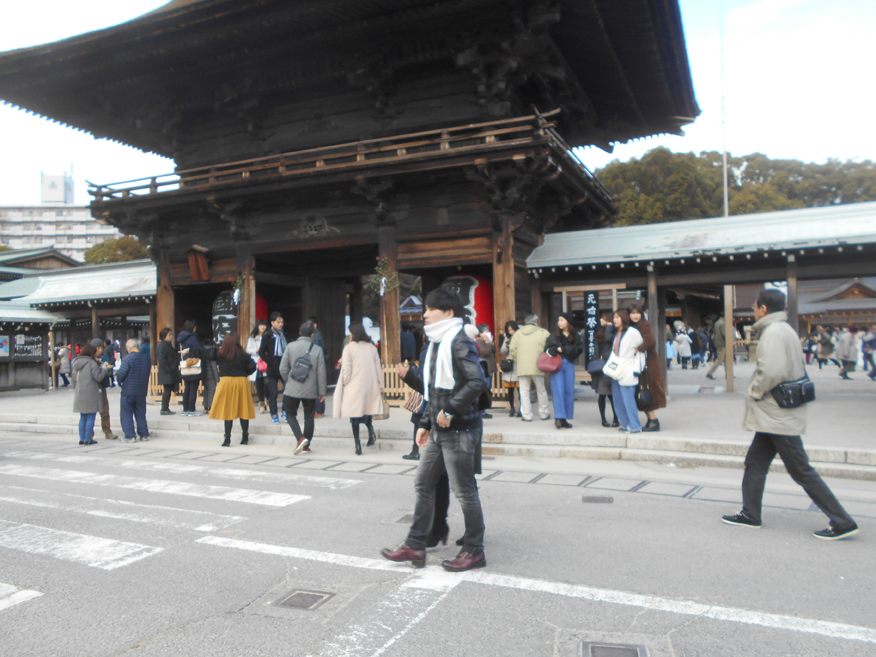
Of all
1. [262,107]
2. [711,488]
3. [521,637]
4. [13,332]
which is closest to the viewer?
[521,637]

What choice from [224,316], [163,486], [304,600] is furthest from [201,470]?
[224,316]

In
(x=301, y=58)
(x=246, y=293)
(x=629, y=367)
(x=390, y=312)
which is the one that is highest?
(x=301, y=58)

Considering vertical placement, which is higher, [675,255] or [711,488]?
[675,255]

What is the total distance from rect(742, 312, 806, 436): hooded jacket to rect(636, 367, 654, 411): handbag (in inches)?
138

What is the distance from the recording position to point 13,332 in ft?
59.4

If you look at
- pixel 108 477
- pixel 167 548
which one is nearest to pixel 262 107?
pixel 108 477

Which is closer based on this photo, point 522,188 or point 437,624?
point 437,624

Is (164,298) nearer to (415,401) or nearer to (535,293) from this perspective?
(535,293)

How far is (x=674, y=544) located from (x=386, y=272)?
8511 millimetres

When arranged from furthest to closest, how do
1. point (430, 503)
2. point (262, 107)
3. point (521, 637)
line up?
point (262, 107)
point (430, 503)
point (521, 637)

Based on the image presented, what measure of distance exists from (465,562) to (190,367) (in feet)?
28.8

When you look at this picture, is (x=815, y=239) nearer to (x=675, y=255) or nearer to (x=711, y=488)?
(x=675, y=255)

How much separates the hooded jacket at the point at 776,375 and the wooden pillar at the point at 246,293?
11.2 meters

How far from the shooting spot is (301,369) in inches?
322
